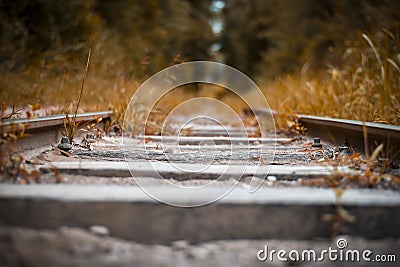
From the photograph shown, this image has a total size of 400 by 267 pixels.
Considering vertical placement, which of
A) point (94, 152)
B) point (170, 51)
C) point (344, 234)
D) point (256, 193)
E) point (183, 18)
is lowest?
point (344, 234)

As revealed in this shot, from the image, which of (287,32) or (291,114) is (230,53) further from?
(291,114)

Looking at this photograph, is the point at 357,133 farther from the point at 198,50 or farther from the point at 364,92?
the point at 198,50

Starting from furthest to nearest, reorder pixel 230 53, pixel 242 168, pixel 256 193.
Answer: pixel 230 53
pixel 242 168
pixel 256 193

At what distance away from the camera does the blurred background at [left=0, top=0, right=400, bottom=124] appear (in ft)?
12.4

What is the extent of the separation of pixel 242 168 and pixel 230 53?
22.3 meters

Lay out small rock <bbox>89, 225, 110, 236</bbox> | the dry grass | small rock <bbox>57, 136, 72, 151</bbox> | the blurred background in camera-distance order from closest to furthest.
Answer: small rock <bbox>89, 225, 110, 236</bbox> < small rock <bbox>57, 136, 72, 151</bbox> < the dry grass < the blurred background

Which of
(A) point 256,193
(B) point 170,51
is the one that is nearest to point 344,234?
(A) point 256,193

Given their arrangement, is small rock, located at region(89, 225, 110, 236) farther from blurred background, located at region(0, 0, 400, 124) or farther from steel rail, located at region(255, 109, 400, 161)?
blurred background, located at region(0, 0, 400, 124)

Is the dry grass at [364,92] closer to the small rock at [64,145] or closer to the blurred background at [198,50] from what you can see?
the blurred background at [198,50]

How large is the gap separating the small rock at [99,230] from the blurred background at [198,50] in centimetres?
159

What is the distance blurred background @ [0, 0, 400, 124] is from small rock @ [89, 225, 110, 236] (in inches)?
62.5

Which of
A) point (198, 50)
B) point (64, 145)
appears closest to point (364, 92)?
point (64, 145)

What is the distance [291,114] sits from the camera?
4496 mm

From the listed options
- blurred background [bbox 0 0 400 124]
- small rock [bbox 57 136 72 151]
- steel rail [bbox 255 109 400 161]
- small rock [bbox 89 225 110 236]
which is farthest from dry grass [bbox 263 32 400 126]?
small rock [bbox 57 136 72 151]
